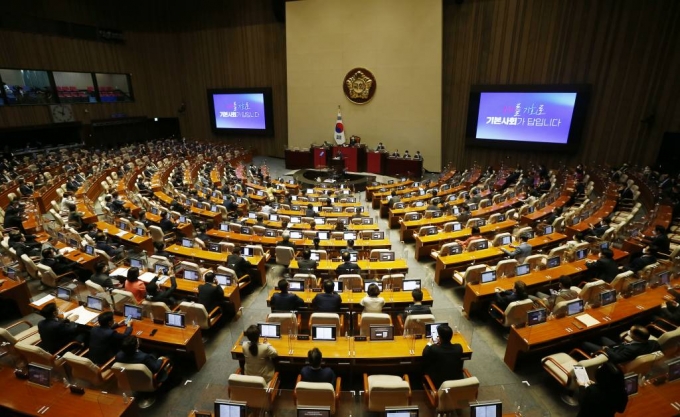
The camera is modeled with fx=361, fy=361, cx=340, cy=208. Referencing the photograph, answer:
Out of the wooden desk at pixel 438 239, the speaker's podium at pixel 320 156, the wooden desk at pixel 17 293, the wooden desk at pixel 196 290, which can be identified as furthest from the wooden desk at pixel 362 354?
the speaker's podium at pixel 320 156

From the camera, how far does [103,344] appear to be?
511 centimetres

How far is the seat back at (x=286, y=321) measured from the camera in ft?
18.2

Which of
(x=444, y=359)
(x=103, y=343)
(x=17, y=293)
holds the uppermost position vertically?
(x=444, y=359)

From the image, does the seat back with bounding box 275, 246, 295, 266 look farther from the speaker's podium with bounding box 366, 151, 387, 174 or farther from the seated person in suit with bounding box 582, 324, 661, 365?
the speaker's podium with bounding box 366, 151, 387, 174

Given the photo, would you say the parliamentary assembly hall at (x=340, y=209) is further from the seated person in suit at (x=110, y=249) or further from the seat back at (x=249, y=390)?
the seated person in suit at (x=110, y=249)

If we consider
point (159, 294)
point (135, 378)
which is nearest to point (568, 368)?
point (135, 378)

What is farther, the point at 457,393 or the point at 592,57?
the point at 592,57

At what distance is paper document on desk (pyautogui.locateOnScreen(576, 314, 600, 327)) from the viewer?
5.66 m

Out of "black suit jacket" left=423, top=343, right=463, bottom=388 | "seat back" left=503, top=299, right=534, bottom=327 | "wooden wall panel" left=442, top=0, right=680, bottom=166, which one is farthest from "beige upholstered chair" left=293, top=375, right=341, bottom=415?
"wooden wall panel" left=442, top=0, right=680, bottom=166

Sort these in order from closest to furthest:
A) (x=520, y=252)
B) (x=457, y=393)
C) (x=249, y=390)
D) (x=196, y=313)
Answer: (x=457, y=393)
(x=249, y=390)
(x=196, y=313)
(x=520, y=252)

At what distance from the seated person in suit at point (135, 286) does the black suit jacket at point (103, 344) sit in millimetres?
1649

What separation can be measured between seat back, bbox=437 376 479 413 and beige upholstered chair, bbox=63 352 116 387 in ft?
14.2

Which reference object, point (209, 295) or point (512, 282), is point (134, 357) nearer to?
point (209, 295)

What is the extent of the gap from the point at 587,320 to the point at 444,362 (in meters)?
2.79
